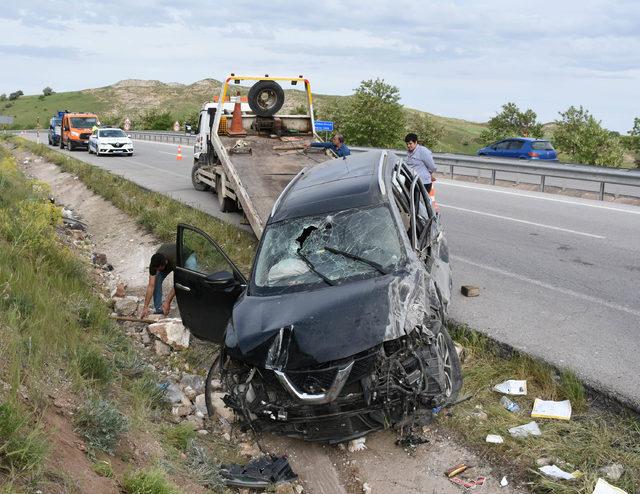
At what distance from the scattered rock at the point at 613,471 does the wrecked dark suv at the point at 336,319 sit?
115 cm

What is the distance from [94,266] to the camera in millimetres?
11758

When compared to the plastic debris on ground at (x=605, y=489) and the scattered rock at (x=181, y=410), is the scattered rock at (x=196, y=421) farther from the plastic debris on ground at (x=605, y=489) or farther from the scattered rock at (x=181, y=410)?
the plastic debris on ground at (x=605, y=489)

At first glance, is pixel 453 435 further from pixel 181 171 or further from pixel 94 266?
pixel 181 171

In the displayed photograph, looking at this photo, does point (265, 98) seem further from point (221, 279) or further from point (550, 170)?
point (221, 279)

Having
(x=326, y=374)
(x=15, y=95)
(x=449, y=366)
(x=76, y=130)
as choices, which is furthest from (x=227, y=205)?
(x=15, y=95)

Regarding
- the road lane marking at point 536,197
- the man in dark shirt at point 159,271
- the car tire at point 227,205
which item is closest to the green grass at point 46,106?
the road lane marking at point 536,197

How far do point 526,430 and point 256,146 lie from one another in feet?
33.1

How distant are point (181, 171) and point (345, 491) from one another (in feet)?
71.3

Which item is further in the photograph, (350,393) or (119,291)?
(119,291)

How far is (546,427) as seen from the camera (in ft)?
16.2

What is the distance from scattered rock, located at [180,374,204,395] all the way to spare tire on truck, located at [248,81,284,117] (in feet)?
30.6

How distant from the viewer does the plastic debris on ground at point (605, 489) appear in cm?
409

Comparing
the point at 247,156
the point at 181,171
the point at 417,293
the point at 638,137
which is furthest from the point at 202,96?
the point at 417,293

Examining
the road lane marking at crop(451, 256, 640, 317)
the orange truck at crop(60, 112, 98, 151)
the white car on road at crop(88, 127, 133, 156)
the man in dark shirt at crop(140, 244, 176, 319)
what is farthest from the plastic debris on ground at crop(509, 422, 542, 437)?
the orange truck at crop(60, 112, 98, 151)
